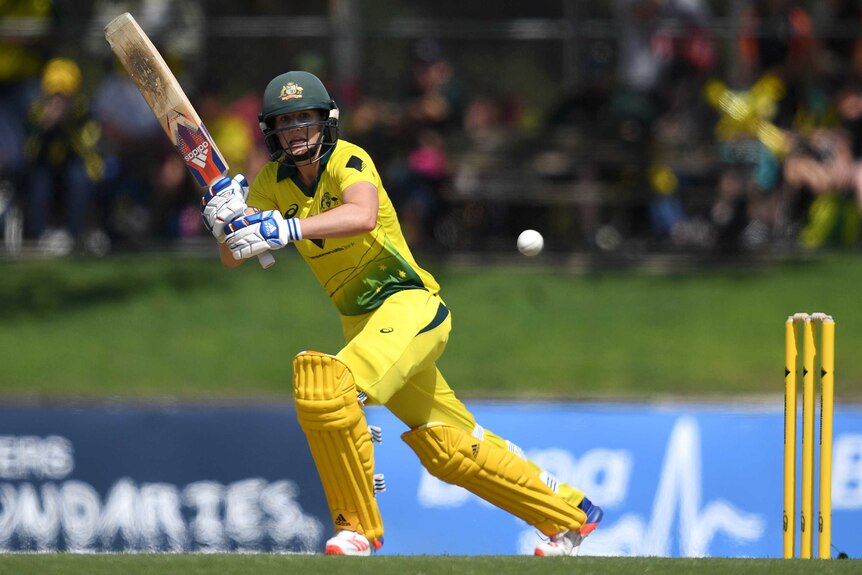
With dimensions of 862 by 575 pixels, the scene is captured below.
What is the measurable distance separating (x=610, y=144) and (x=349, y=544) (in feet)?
17.3

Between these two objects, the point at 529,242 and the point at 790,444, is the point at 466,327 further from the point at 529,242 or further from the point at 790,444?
the point at 790,444

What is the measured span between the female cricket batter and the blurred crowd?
440 cm

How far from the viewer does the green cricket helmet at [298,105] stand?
4500 millimetres

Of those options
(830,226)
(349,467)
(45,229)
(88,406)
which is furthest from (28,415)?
(830,226)

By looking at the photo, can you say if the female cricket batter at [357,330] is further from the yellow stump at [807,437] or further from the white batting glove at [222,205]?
the yellow stump at [807,437]

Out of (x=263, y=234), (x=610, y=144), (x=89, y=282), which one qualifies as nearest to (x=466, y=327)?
(x=610, y=144)

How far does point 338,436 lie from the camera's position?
14.1ft

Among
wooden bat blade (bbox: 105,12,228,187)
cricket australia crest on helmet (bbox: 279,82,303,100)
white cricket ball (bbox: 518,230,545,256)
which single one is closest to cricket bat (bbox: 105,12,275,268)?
wooden bat blade (bbox: 105,12,228,187)

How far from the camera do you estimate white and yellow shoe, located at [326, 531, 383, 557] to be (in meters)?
4.35

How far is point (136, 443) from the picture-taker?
6.46 m

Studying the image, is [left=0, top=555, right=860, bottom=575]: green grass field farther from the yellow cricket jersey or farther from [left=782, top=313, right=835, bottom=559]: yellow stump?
the yellow cricket jersey

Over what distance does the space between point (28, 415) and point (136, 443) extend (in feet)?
1.64

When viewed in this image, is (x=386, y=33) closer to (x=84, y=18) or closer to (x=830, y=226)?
(x=84, y=18)

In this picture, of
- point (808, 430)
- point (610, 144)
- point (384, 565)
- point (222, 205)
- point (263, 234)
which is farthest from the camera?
point (610, 144)
